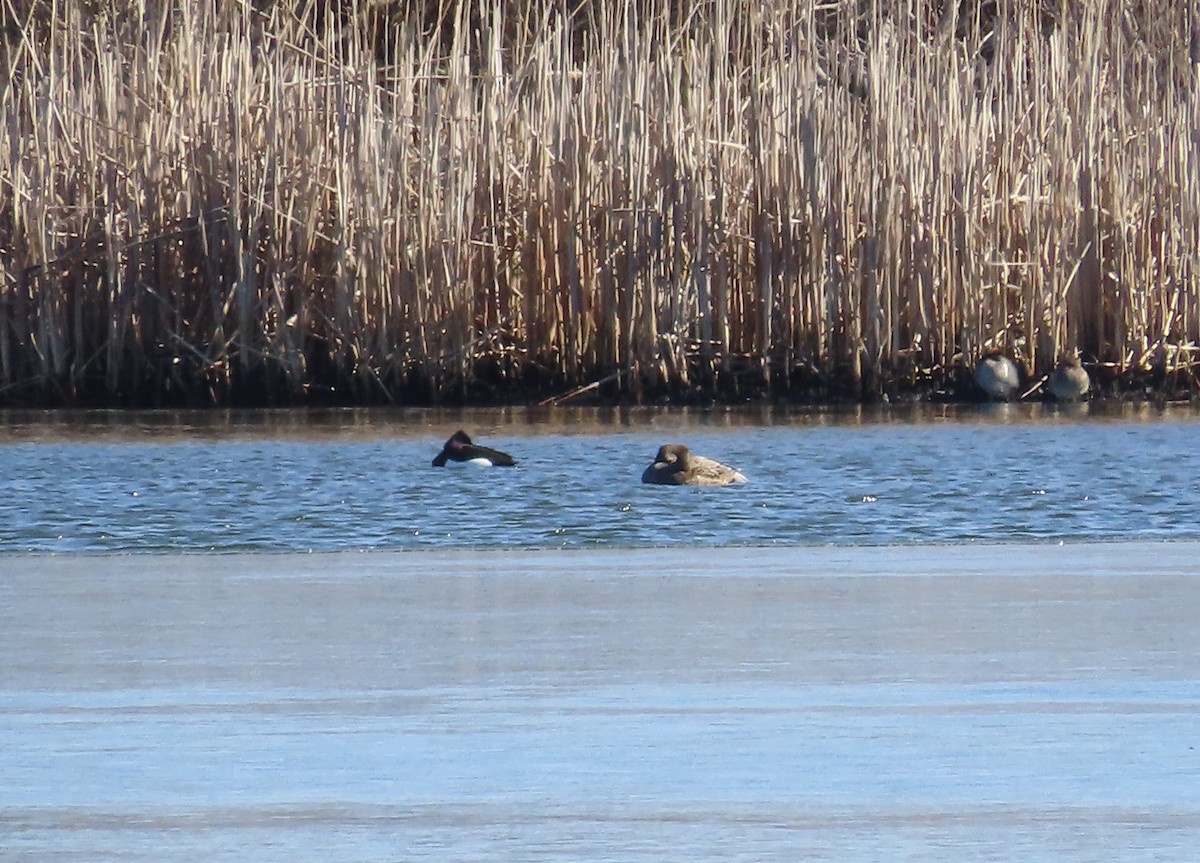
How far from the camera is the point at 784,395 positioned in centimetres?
1026

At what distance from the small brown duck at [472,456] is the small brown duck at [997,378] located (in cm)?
304

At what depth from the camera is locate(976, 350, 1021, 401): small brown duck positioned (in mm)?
10086

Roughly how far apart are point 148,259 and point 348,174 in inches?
36.9

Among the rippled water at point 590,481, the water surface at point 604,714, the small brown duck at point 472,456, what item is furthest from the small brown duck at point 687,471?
the water surface at point 604,714

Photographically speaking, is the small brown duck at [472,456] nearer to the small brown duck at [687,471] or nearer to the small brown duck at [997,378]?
the small brown duck at [687,471]

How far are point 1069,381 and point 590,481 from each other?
3.49 meters

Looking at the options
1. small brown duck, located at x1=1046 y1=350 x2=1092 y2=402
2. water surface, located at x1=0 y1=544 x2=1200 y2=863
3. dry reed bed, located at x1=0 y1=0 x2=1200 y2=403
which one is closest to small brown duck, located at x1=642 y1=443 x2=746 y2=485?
water surface, located at x1=0 y1=544 x2=1200 y2=863

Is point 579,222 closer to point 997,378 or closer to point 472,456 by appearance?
point 997,378

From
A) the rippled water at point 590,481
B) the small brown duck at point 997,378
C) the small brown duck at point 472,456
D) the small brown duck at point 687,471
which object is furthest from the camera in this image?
the small brown duck at point 997,378

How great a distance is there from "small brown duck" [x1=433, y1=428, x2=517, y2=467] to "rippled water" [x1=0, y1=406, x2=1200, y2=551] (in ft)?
0.20

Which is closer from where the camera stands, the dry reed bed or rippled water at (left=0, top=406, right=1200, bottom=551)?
rippled water at (left=0, top=406, right=1200, bottom=551)

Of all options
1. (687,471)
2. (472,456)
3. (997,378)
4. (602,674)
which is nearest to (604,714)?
(602,674)

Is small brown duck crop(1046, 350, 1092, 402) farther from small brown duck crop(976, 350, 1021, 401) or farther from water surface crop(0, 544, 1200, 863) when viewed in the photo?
water surface crop(0, 544, 1200, 863)

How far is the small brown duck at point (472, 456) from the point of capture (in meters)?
7.55
